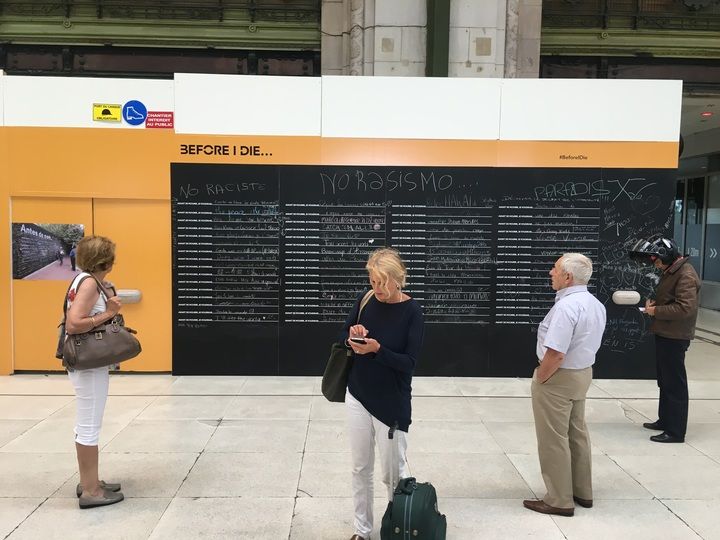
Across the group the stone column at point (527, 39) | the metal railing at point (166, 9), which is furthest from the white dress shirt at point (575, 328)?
the metal railing at point (166, 9)

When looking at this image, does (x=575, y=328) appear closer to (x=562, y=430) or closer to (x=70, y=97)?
(x=562, y=430)

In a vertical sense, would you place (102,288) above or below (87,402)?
above

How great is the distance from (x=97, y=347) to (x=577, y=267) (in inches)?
118

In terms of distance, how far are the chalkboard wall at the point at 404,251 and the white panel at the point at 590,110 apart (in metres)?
0.47

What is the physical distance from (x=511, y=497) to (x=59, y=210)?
19.8 feet

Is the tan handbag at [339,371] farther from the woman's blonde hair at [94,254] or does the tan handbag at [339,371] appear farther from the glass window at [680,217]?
the glass window at [680,217]

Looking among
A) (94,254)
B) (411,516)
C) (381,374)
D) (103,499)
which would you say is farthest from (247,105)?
(411,516)

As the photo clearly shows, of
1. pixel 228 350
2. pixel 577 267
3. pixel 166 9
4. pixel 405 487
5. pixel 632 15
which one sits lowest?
pixel 228 350

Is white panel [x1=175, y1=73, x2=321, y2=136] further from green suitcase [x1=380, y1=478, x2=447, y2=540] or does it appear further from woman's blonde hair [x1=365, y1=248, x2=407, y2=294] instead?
green suitcase [x1=380, y1=478, x2=447, y2=540]

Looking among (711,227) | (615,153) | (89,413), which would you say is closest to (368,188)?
(615,153)

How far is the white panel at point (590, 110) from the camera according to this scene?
6891mm

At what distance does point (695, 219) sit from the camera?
573 inches

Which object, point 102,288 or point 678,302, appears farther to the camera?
point 678,302

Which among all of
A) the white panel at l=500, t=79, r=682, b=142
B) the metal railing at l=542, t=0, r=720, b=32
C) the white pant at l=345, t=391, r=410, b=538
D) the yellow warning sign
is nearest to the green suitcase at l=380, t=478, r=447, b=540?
the white pant at l=345, t=391, r=410, b=538
